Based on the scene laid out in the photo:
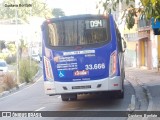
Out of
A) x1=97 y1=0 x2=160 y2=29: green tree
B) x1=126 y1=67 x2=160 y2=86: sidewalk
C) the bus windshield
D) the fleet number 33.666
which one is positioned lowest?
x1=126 y1=67 x2=160 y2=86: sidewalk

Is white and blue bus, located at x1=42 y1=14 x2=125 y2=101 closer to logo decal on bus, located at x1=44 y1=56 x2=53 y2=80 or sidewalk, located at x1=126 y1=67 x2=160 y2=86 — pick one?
logo decal on bus, located at x1=44 y1=56 x2=53 y2=80

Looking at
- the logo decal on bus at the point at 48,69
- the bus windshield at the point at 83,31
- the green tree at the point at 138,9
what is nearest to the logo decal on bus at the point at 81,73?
the logo decal on bus at the point at 48,69

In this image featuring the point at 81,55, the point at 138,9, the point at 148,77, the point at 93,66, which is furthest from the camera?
the point at 148,77

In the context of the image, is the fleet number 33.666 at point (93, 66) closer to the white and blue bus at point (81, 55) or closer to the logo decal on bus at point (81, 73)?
the white and blue bus at point (81, 55)

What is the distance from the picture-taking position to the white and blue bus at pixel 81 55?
1341 centimetres

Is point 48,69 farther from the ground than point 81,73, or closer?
farther from the ground

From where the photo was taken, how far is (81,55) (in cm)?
1357

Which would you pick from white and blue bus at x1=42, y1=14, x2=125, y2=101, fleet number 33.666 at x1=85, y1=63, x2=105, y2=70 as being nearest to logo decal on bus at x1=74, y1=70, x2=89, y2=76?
white and blue bus at x1=42, y1=14, x2=125, y2=101

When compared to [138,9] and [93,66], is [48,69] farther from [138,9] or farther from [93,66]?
[138,9]

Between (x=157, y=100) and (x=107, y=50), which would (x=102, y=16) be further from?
(x=157, y=100)

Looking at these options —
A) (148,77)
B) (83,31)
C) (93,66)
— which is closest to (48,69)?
(93,66)

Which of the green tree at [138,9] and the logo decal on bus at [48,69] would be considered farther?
the logo decal on bus at [48,69]

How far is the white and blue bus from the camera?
13.4m

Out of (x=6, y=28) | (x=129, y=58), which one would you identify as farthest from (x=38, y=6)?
(x=129, y=58)
